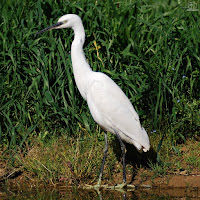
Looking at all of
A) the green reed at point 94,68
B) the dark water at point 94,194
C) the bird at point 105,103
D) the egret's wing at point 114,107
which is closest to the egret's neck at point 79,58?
the bird at point 105,103

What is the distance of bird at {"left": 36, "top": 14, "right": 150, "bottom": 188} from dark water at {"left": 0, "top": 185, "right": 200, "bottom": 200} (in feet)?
0.51

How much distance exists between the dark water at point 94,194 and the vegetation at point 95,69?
417 millimetres

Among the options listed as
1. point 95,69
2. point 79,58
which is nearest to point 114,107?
point 79,58

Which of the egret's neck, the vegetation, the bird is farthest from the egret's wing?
the vegetation

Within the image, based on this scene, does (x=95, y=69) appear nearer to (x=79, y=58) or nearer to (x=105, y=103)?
(x=79, y=58)

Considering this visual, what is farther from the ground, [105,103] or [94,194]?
[105,103]

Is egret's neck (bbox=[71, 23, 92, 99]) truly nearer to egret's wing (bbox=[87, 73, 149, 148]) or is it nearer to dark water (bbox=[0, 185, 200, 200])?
egret's wing (bbox=[87, 73, 149, 148])

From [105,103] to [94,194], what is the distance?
3.08ft

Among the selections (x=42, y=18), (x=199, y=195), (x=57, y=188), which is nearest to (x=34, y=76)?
(x=42, y=18)

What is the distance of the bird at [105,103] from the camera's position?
173 inches

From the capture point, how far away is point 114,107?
4.45m

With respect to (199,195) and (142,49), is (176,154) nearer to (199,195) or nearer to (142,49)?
(199,195)

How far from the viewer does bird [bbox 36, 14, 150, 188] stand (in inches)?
173

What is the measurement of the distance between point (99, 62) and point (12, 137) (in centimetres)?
142
